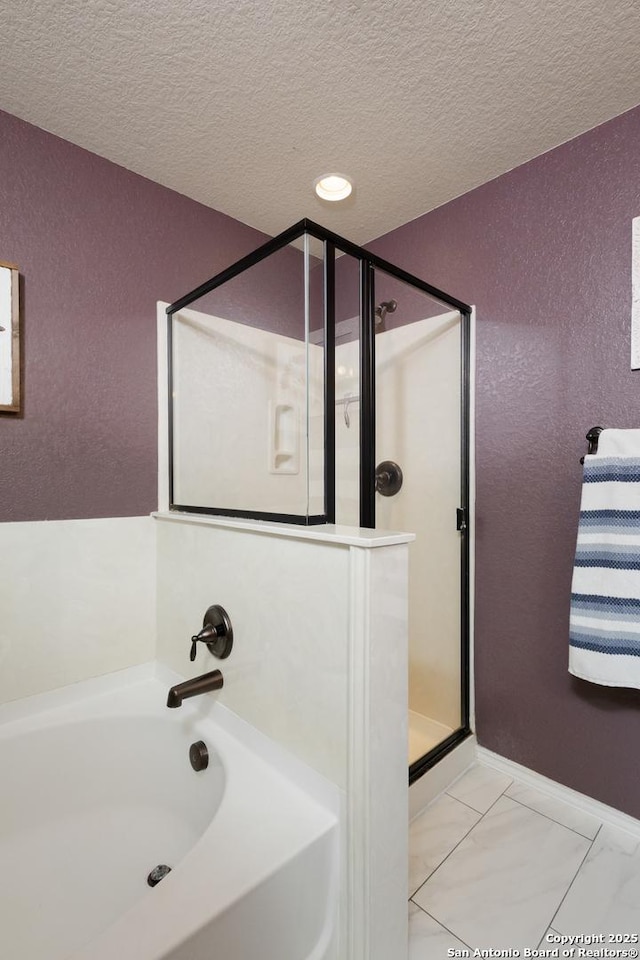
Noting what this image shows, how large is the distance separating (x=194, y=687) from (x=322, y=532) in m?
0.60

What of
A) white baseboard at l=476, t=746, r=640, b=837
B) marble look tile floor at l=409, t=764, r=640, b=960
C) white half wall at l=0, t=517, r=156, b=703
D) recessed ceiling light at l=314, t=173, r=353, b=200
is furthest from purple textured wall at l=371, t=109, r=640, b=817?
white half wall at l=0, t=517, r=156, b=703

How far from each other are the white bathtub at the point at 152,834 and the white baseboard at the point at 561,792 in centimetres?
102

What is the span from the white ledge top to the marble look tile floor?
97 cm

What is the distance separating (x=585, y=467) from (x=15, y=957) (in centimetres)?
185

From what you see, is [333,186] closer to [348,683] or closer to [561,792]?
[348,683]

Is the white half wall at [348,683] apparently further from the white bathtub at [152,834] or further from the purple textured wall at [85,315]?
the purple textured wall at [85,315]

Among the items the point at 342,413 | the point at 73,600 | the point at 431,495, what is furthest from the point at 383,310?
the point at 73,600

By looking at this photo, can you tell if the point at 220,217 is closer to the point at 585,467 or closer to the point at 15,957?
the point at 585,467

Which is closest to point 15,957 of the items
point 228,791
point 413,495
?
point 228,791

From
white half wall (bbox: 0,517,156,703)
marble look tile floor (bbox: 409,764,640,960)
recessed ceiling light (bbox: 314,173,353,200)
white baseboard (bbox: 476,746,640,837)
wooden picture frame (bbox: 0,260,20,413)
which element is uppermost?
recessed ceiling light (bbox: 314,173,353,200)

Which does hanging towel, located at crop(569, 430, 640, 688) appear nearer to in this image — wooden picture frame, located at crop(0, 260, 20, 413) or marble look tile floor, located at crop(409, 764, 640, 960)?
marble look tile floor, located at crop(409, 764, 640, 960)

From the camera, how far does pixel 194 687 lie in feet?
3.89

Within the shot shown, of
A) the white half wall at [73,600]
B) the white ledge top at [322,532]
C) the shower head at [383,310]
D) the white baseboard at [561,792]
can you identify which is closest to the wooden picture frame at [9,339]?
the white half wall at [73,600]

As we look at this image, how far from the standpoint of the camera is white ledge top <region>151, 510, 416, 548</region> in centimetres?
87
